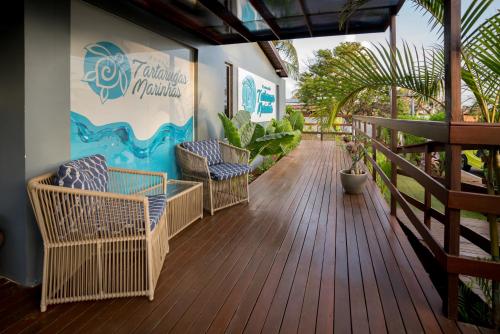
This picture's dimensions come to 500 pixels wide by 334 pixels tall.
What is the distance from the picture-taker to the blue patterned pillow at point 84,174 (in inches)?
88.3

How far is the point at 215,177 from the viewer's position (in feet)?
13.4

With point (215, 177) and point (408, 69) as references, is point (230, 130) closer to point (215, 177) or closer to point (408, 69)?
point (215, 177)

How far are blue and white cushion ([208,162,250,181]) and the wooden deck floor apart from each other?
544 mm

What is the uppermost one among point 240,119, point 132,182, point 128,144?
point 240,119

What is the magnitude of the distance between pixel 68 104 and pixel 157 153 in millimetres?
1570

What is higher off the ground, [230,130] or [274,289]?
[230,130]

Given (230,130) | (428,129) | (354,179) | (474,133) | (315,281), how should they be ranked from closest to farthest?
(474,133) < (428,129) < (315,281) < (354,179) < (230,130)

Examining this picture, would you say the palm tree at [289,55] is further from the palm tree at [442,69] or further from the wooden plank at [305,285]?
the wooden plank at [305,285]

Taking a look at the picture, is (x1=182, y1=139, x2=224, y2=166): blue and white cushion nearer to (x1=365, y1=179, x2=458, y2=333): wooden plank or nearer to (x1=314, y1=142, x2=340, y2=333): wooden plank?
(x1=314, y1=142, x2=340, y2=333): wooden plank

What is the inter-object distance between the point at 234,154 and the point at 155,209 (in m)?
2.55

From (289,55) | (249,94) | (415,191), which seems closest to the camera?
(415,191)

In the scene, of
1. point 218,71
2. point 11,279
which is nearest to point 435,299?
point 11,279

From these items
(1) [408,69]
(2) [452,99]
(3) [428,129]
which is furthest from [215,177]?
(2) [452,99]

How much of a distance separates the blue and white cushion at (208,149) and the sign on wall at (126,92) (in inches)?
9.3
